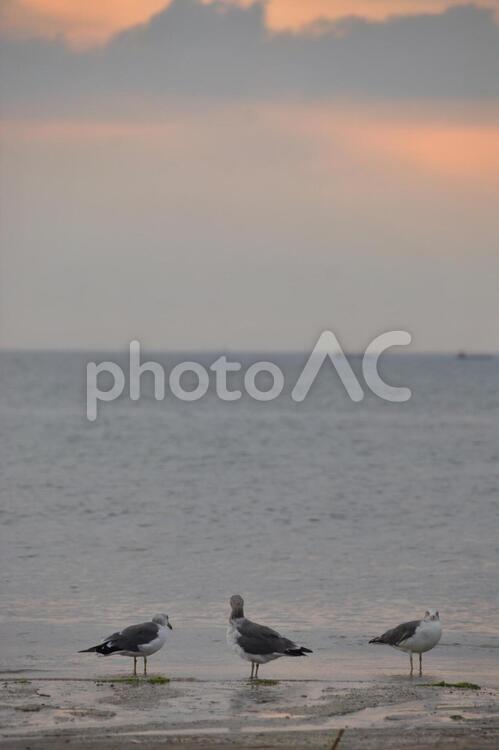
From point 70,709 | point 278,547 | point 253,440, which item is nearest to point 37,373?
point 253,440

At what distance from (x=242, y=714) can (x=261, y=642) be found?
2317mm

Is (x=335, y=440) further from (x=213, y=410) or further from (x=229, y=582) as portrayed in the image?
(x=229, y=582)

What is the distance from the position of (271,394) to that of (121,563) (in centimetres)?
10136

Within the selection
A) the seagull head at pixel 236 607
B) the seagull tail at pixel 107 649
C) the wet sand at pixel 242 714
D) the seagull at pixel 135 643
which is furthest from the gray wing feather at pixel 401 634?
the seagull tail at pixel 107 649

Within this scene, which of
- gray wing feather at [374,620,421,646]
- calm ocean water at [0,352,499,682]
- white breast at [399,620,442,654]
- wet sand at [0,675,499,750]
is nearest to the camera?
wet sand at [0,675,499,750]

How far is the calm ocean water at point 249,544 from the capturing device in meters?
16.5

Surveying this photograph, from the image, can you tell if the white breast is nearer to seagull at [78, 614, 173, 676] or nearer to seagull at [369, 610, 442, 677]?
seagull at [369, 610, 442, 677]

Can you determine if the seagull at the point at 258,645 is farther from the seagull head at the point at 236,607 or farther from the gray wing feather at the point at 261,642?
the seagull head at the point at 236,607

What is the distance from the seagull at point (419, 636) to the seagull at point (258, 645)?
51.5 inches

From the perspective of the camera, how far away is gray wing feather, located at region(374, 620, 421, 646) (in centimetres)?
1456

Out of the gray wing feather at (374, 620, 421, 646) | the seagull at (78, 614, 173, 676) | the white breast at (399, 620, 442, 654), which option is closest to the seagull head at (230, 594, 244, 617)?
the seagull at (78, 614, 173, 676)

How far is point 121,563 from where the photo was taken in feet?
75.8

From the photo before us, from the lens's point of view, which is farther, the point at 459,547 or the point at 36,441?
the point at 36,441

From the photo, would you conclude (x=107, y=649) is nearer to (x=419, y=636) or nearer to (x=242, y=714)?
(x=242, y=714)
